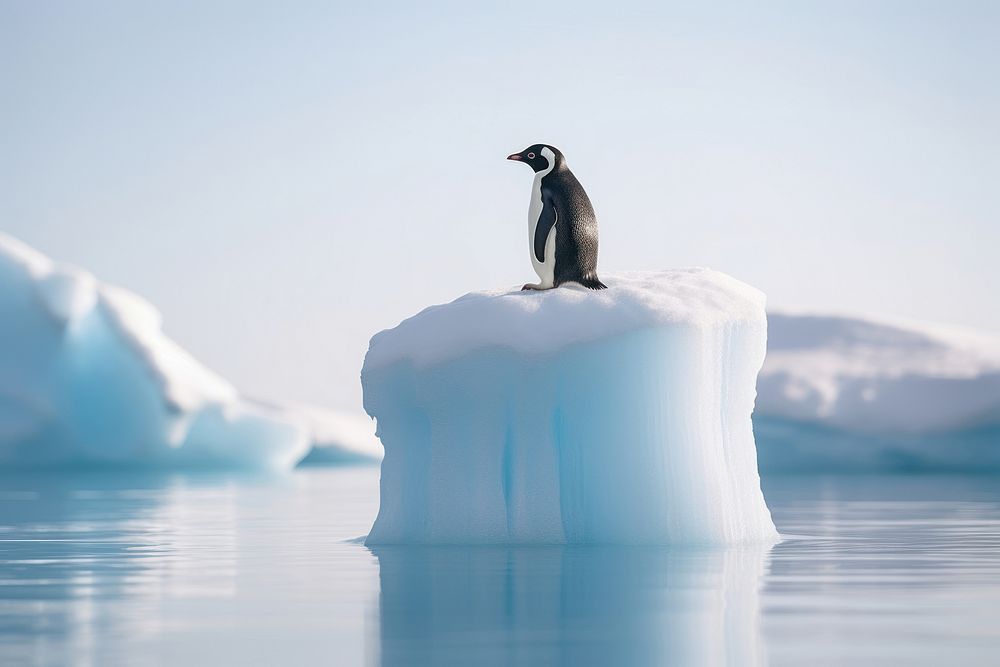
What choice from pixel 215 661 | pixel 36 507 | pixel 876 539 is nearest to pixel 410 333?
pixel 876 539

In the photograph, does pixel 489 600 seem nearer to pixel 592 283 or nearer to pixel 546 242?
pixel 592 283

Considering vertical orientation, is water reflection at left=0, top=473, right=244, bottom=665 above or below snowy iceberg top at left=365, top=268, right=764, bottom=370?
below

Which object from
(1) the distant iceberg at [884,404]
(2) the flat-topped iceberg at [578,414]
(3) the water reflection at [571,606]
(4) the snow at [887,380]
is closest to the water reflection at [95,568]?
(3) the water reflection at [571,606]

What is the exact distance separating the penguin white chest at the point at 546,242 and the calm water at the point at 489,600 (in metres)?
1.55

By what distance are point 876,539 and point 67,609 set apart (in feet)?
16.5

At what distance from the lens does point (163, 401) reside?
82.0 ft

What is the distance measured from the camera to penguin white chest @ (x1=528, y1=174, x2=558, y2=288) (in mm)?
8203

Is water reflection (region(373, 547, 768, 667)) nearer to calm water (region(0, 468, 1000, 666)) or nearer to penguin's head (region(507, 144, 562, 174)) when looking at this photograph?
calm water (region(0, 468, 1000, 666))

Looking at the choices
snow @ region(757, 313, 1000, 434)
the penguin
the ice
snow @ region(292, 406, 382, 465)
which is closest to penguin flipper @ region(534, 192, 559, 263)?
the penguin

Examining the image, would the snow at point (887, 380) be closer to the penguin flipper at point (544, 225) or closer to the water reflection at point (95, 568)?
the water reflection at point (95, 568)

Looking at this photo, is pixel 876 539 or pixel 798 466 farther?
pixel 798 466

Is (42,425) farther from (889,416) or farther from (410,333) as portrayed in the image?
(410,333)

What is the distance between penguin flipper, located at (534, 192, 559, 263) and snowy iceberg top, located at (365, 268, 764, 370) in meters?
0.25

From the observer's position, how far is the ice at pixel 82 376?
24.2 m
